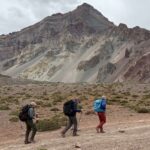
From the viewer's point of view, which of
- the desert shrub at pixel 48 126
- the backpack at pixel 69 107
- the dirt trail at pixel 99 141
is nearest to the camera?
Answer: the dirt trail at pixel 99 141

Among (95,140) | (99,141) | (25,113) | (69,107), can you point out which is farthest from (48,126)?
(99,141)

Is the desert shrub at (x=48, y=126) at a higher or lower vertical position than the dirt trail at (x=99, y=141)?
higher

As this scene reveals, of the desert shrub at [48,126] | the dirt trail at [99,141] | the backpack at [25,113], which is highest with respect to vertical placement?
the backpack at [25,113]

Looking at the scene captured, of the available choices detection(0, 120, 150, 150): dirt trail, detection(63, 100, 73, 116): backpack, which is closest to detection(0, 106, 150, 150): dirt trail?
detection(0, 120, 150, 150): dirt trail

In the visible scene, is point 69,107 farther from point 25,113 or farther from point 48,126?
point 48,126

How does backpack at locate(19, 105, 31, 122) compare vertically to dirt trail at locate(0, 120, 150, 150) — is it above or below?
above

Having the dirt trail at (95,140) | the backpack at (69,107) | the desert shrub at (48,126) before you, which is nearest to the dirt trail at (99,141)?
the dirt trail at (95,140)

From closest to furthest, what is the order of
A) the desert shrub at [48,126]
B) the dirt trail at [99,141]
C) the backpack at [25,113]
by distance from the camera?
1. the dirt trail at [99,141]
2. the backpack at [25,113]
3. the desert shrub at [48,126]

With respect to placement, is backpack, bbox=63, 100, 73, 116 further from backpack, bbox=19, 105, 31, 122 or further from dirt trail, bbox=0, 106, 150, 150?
backpack, bbox=19, 105, 31, 122

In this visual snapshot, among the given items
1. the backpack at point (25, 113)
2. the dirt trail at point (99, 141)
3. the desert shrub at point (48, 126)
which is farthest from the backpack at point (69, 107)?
the desert shrub at point (48, 126)

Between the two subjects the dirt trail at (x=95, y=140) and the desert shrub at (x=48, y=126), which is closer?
the dirt trail at (x=95, y=140)

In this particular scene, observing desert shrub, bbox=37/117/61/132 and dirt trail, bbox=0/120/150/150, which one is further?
desert shrub, bbox=37/117/61/132

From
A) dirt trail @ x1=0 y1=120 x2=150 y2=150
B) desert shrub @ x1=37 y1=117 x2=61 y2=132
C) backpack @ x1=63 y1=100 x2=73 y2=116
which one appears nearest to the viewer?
dirt trail @ x1=0 y1=120 x2=150 y2=150

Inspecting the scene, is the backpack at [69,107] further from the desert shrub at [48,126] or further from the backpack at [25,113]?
the desert shrub at [48,126]
